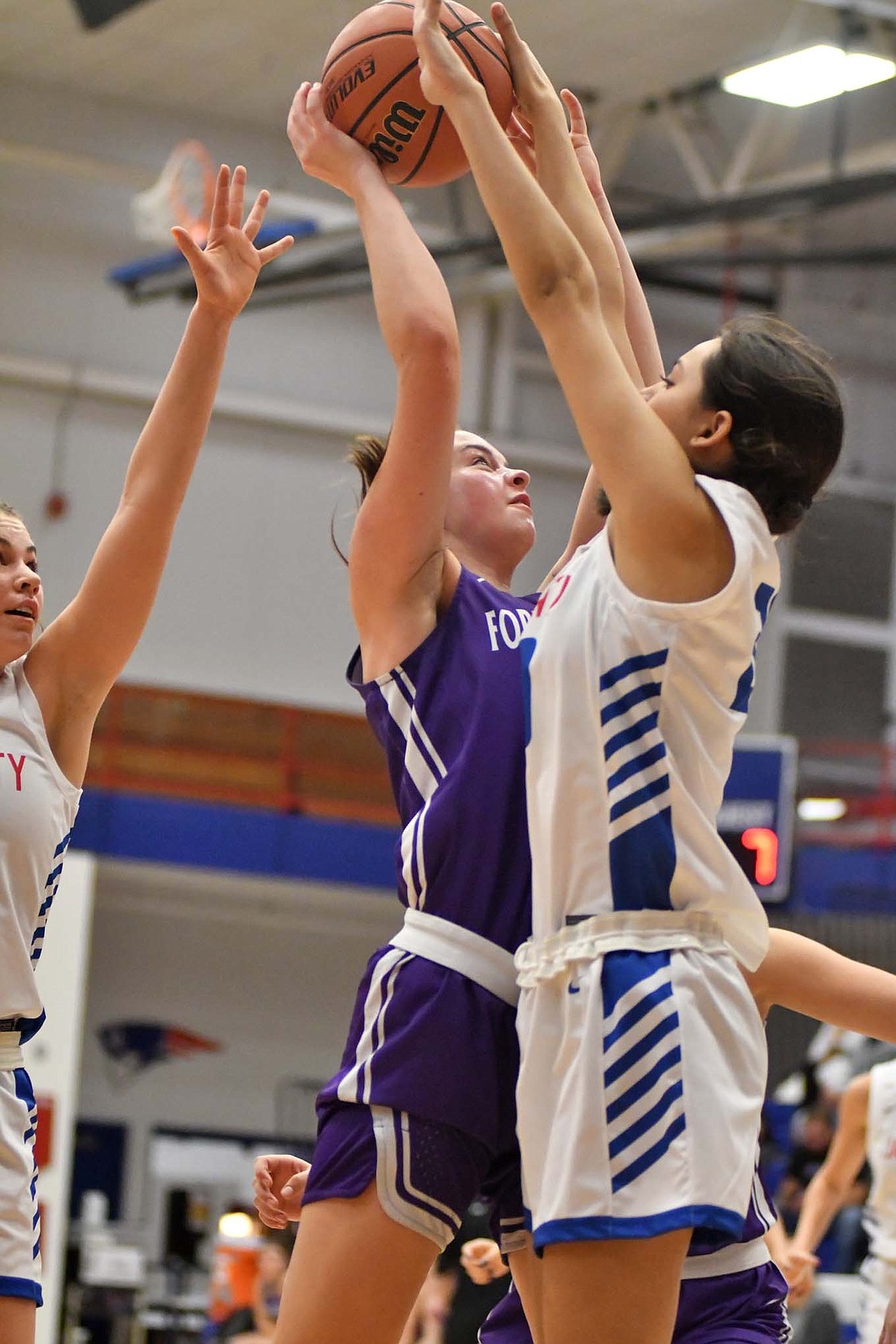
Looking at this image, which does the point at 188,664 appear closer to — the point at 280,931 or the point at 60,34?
the point at 280,931

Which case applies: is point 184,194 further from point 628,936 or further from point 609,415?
point 628,936

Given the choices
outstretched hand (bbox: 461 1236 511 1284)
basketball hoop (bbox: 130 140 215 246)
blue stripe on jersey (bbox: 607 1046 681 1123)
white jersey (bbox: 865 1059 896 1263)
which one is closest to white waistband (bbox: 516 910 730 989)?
blue stripe on jersey (bbox: 607 1046 681 1123)

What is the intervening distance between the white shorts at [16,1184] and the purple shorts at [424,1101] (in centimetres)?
57

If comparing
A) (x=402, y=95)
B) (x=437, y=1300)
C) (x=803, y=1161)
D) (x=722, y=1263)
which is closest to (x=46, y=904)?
(x=722, y=1263)

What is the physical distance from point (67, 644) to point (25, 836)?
372 mm

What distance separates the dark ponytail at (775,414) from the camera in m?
2.53

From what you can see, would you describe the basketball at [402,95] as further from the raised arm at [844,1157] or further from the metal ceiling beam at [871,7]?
the metal ceiling beam at [871,7]

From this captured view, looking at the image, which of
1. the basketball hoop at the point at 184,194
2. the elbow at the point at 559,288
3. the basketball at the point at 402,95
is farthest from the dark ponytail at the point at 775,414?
the basketball hoop at the point at 184,194

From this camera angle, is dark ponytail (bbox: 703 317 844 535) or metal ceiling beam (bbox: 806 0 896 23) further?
metal ceiling beam (bbox: 806 0 896 23)

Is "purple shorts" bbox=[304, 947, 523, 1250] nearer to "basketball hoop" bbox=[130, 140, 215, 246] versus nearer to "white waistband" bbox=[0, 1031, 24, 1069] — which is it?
"white waistband" bbox=[0, 1031, 24, 1069]

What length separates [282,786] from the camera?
1755cm

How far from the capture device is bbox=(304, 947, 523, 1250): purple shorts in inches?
103

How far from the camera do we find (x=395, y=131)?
127 inches

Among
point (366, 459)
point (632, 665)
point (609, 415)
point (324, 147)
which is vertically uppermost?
point (324, 147)
